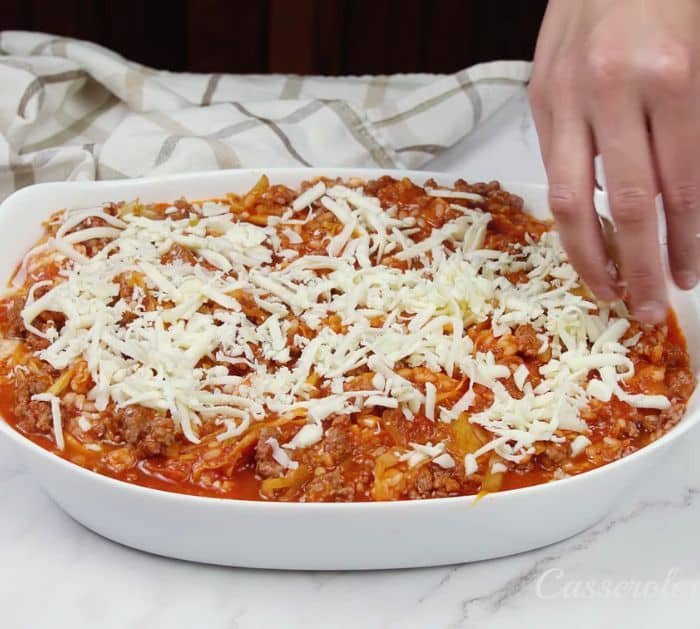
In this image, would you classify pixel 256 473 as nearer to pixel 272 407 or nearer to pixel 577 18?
pixel 272 407

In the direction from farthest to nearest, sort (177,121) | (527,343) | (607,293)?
(177,121) < (527,343) < (607,293)

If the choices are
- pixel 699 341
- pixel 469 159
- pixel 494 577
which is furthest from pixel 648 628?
pixel 469 159

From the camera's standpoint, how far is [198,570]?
1922mm

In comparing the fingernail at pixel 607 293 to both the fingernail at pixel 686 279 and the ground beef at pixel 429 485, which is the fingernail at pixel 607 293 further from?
the ground beef at pixel 429 485

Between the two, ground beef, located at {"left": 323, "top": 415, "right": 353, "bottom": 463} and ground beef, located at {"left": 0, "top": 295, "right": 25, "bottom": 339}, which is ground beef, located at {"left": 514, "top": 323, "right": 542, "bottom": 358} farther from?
ground beef, located at {"left": 0, "top": 295, "right": 25, "bottom": 339}

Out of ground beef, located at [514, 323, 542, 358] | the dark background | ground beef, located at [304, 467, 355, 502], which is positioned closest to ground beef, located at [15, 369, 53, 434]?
ground beef, located at [304, 467, 355, 502]

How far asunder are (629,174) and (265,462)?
798 millimetres

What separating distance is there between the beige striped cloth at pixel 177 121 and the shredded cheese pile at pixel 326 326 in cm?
48

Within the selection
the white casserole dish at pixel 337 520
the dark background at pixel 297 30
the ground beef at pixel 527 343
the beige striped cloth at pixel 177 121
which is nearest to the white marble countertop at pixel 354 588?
the white casserole dish at pixel 337 520

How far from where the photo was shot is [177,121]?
3.03 m

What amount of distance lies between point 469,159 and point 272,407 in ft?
4.86

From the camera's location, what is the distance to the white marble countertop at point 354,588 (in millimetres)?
1843

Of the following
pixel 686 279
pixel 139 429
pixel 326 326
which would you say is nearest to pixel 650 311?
pixel 686 279

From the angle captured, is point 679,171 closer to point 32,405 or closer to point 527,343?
point 527,343
